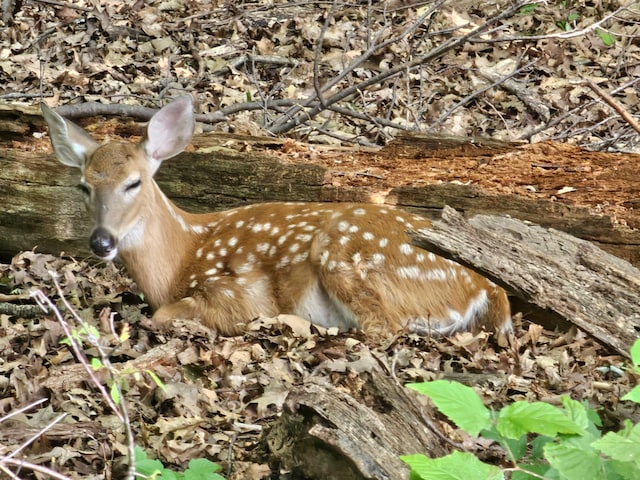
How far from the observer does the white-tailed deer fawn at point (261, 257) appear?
5270 mm

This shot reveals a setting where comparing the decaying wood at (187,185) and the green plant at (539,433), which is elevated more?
the green plant at (539,433)

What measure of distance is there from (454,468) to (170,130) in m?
3.92

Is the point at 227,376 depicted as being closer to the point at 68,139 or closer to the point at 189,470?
the point at 189,470

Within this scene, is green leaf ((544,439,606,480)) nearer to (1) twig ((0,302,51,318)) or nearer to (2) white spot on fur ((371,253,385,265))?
(2) white spot on fur ((371,253,385,265))

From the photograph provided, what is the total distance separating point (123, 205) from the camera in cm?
545

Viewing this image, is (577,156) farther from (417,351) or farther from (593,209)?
(417,351)

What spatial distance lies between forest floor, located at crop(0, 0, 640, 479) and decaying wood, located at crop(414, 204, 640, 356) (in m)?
0.32

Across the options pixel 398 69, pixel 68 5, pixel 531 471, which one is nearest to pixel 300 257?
Result: pixel 398 69

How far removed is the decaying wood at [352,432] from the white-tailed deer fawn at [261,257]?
2.15 m

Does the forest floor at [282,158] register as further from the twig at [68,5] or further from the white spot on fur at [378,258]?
the white spot on fur at [378,258]

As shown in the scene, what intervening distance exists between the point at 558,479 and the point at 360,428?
2.07 ft

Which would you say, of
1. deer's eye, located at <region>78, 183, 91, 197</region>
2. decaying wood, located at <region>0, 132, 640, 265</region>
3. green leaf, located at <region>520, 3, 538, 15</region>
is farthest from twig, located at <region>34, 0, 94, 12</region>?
deer's eye, located at <region>78, 183, 91, 197</region>

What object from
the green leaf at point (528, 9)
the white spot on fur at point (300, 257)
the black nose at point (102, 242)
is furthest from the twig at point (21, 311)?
the green leaf at point (528, 9)

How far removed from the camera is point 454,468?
7.58 ft
